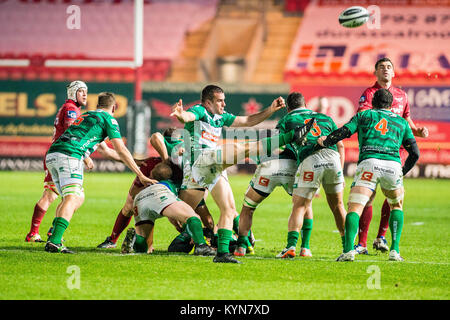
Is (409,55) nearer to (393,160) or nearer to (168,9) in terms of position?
(168,9)

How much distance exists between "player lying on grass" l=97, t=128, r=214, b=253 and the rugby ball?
12.3ft

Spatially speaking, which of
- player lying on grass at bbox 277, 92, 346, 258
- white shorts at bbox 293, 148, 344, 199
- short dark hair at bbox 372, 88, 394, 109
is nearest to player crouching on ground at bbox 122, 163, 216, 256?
player lying on grass at bbox 277, 92, 346, 258

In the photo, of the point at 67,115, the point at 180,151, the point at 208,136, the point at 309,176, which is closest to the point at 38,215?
the point at 67,115

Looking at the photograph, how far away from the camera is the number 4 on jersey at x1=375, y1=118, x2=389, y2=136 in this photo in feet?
25.5

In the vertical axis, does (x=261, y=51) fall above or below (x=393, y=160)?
above

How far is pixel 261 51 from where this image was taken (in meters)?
31.8

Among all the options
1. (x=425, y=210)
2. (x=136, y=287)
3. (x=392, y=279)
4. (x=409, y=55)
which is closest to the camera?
(x=136, y=287)

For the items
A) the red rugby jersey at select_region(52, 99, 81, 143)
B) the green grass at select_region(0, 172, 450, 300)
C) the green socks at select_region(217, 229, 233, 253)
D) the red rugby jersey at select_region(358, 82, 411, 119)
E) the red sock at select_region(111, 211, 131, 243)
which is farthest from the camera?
the red rugby jersey at select_region(52, 99, 81, 143)

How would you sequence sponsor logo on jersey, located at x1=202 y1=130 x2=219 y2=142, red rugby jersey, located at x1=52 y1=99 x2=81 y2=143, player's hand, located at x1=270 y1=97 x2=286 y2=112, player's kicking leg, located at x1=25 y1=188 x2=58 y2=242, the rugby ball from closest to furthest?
sponsor logo on jersey, located at x1=202 y1=130 x2=219 y2=142 → player's hand, located at x1=270 y1=97 x2=286 y2=112 → red rugby jersey, located at x1=52 y1=99 x2=81 y2=143 → player's kicking leg, located at x1=25 y1=188 x2=58 y2=242 → the rugby ball

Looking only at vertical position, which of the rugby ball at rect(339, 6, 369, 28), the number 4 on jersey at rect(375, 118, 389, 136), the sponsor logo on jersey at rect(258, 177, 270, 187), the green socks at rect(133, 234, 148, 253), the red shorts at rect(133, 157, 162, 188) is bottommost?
the green socks at rect(133, 234, 148, 253)

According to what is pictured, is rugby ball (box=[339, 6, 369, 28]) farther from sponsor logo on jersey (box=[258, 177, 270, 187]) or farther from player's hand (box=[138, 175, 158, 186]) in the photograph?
player's hand (box=[138, 175, 158, 186])

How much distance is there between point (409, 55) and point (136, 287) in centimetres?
2421

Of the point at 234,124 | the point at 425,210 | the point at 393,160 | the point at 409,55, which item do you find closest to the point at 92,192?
the point at 425,210

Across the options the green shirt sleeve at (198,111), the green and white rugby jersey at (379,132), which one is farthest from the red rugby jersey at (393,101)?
the green shirt sleeve at (198,111)
